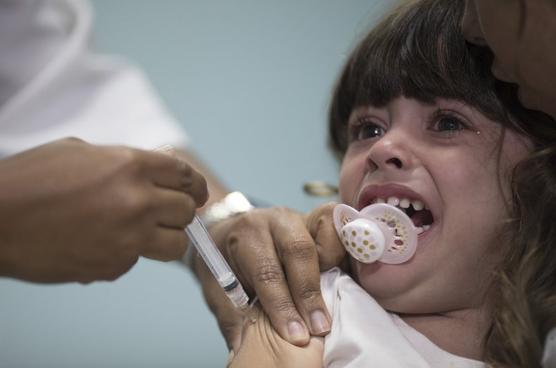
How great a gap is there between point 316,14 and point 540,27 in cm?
151

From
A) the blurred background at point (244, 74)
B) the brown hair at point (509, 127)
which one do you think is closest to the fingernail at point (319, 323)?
the brown hair at point (509, 127)

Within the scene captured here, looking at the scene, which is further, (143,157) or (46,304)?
(46,304)

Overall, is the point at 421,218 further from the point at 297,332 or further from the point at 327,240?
the point at 297,332

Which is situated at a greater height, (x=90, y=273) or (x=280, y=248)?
(x=90, y=273)

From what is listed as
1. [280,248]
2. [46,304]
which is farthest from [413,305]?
[46,304]

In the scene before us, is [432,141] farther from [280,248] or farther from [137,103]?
[137,103]

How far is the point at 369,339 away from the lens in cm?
79

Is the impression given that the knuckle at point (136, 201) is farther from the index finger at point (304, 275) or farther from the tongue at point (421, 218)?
the tongue at point (421, 218)

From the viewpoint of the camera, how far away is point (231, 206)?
1.04 metres

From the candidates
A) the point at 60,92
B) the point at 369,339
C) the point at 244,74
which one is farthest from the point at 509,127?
the point at 244,74

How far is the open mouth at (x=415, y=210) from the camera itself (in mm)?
852

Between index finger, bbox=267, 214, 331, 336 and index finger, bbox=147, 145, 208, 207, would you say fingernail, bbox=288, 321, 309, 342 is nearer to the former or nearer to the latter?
index finger, bbox=267, 214, 331, 336

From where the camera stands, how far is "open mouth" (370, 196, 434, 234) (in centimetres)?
85

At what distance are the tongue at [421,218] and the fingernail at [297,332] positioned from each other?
219 millimetres
